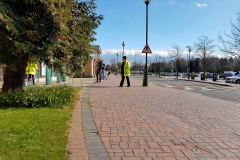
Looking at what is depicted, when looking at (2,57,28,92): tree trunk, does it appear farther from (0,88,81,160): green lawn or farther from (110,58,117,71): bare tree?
(110,58,117,71): bare tree

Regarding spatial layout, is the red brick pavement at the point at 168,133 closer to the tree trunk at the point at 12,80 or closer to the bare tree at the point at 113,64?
the tree trunk at the point at 12,80

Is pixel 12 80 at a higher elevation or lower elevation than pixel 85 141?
higher

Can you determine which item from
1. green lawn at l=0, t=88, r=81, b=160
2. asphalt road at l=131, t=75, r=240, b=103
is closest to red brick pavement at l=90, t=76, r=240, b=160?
green lawn at l=0, t=88, r=81, b=160

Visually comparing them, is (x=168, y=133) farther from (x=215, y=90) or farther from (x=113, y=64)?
(x=113, y=64)

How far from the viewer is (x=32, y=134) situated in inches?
121

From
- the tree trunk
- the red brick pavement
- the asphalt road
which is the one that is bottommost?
the red brick pavement

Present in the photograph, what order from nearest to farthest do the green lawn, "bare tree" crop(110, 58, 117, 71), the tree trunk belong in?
the green lawn → the tree trunk → "bare tree" crop(110, 58, 117, 71)

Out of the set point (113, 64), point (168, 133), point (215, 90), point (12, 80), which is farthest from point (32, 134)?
point (113, 64)

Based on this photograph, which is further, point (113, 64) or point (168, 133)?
point (113, 64)

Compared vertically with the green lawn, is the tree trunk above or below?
above

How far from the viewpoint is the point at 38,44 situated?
185 inches

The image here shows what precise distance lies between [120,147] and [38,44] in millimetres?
3262

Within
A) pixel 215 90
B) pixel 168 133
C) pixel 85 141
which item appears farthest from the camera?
pixel 215 90

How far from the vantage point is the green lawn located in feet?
8.14
